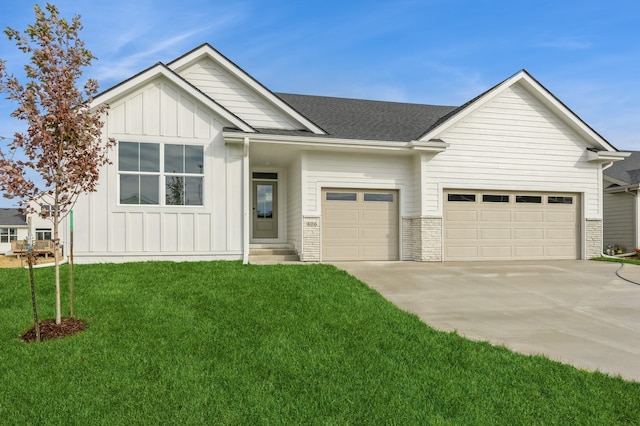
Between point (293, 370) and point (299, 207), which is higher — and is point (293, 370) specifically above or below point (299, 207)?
below

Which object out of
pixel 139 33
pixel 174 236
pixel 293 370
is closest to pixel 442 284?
pixel 293 370

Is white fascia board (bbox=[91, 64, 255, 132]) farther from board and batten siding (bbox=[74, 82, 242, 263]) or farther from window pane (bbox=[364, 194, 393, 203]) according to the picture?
window pane (bbox=[364, 194, 393, 203])

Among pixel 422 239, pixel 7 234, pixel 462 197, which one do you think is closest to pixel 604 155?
pixel 462 197

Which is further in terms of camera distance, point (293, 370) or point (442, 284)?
point (442, 284)

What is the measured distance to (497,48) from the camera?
12148 mm

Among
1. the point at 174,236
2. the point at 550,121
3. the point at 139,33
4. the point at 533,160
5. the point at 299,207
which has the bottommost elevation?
the point at 174,236

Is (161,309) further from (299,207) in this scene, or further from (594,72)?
(594,72)

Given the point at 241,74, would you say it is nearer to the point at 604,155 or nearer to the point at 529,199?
the point at 529,199

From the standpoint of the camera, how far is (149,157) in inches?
409

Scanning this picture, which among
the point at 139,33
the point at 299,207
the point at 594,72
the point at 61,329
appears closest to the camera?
the point at 61,329

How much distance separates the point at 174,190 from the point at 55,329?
576 cm

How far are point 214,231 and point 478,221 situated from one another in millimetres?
8302

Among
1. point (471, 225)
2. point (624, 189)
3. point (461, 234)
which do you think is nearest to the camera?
point (461, 234)

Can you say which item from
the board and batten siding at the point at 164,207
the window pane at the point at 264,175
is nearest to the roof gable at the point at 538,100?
the window pane at the point at 264,175
